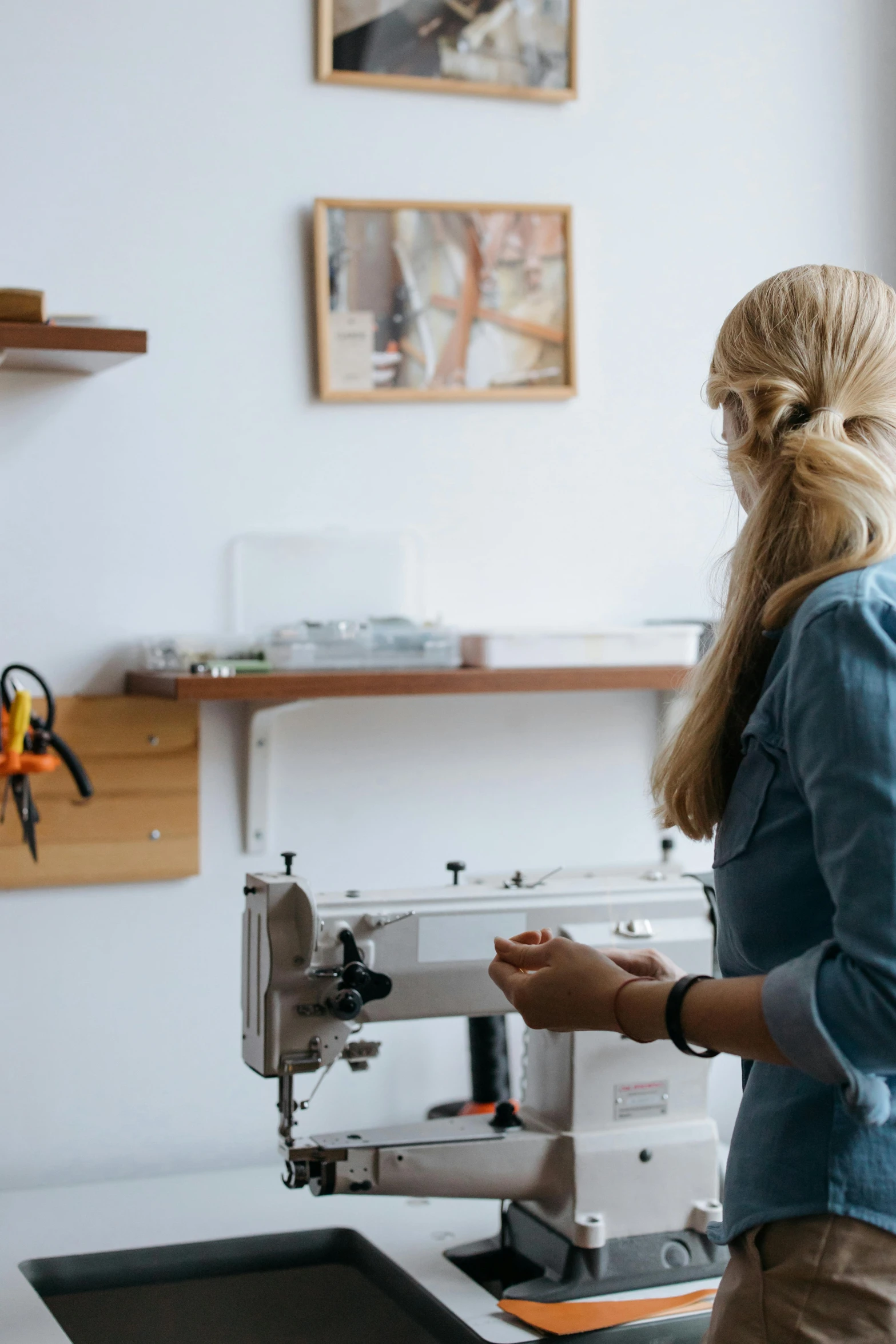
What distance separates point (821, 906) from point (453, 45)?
153cm

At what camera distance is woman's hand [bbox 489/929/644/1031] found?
92 centimetres

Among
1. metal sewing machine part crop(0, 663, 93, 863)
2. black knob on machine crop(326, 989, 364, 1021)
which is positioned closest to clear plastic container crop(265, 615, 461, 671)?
metal sewing machine part crop(0, 663, 93, 863)

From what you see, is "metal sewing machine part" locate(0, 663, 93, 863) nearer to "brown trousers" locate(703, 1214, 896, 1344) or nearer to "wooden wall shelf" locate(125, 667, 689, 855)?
"wooden wall shelf" locate(125, 667, 689, 855)

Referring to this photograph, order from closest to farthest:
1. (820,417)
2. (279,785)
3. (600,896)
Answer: (820,417)
(600,896)
(279,785)

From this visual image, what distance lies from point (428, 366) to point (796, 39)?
828 millimetres

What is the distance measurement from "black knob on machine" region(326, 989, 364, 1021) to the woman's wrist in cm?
51

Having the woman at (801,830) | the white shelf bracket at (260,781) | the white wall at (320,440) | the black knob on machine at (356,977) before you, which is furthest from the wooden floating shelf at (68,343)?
the woman at (801,830)

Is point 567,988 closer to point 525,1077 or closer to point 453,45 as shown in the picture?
point 525,1077

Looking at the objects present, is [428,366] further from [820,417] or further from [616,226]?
[820,417]

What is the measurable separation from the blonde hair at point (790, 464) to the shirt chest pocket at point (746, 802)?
1.3 inches

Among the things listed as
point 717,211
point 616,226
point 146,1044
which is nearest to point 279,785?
point 146,1044

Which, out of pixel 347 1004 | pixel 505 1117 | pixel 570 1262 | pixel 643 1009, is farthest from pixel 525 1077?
pixel 643 1009

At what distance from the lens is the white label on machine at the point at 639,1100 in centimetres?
150

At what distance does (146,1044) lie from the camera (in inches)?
73.8
